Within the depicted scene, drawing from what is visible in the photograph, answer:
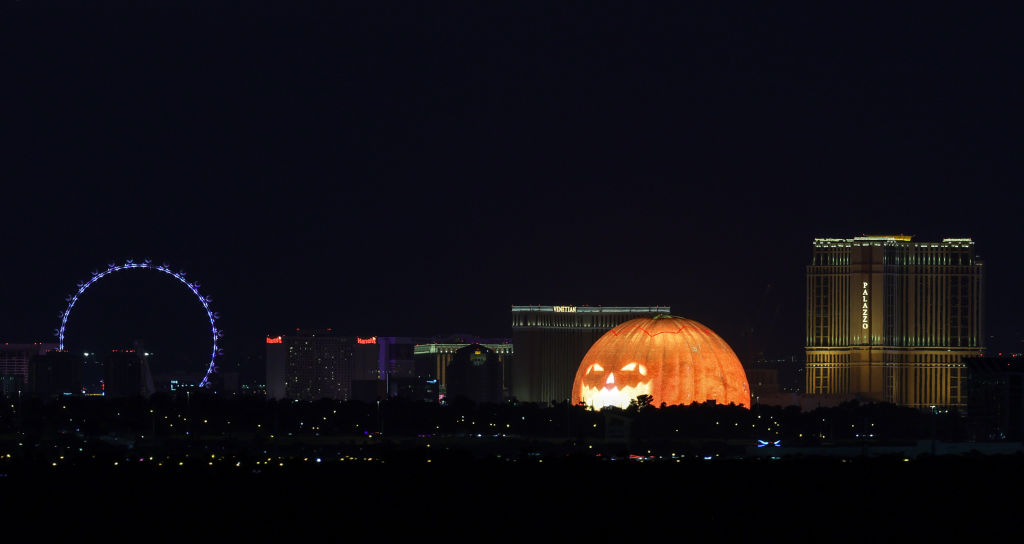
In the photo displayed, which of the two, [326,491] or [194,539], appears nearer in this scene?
[194,539]

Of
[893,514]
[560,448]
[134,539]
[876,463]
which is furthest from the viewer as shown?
[560,448]

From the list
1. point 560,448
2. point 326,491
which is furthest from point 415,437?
point 326,491

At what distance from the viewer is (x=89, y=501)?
14762 cm

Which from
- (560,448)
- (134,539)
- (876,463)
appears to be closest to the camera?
(134,539)

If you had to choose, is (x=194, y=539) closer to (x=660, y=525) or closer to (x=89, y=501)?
(x=89, y=501)

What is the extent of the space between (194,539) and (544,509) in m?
24.6

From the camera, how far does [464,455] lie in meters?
172

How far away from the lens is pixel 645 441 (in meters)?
192

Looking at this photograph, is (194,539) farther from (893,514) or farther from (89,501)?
(893,514)

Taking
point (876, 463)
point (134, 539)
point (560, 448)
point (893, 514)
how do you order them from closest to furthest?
1. point (134, 539)
2. point (893, 514)
3. point (876, 463)
4. point (560, 448)

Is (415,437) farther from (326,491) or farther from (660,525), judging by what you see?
(660,525)

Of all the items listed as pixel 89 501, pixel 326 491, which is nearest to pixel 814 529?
pixel 326 491

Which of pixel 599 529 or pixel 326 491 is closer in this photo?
pixel 599 529

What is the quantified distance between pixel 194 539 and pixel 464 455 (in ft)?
132
